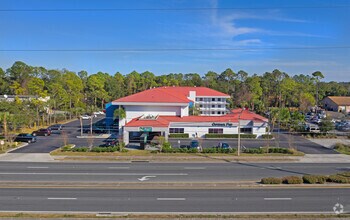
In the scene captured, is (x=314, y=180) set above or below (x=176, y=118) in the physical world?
below

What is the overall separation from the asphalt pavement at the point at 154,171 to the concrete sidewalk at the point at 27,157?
1.41 m

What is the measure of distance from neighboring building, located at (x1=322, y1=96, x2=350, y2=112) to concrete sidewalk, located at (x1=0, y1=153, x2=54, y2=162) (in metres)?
75.7

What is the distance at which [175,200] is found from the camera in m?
16.9

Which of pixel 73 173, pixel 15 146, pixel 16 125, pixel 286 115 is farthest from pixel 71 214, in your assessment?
pixel 286 115

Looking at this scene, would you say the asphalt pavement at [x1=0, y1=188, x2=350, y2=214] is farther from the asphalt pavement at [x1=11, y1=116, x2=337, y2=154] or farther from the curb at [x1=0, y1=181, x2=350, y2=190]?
the asphalt pavement at [x1=11, y1=116, x2=337, y2=154]

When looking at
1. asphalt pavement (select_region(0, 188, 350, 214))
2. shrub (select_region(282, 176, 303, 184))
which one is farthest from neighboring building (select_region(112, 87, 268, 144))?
asphalt pavement (select_region(0, 188, 350, 214))

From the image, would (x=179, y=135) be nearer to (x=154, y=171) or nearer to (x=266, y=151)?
(x=266, y=151)

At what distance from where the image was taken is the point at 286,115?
160ft

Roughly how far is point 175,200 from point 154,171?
27.1 ft

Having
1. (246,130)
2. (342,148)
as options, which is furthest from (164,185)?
(246,130)

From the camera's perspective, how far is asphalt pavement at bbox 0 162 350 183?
2224 centimetres

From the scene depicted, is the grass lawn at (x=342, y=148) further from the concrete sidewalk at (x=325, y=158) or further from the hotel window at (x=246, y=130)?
the hotel window at (x=246, y=130)

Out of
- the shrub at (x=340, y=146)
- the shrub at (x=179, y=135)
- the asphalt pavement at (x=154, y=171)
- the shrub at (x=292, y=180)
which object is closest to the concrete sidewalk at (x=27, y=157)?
the asphalt pavement at (x=154, y=171)

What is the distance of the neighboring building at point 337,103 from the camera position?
271 feet
